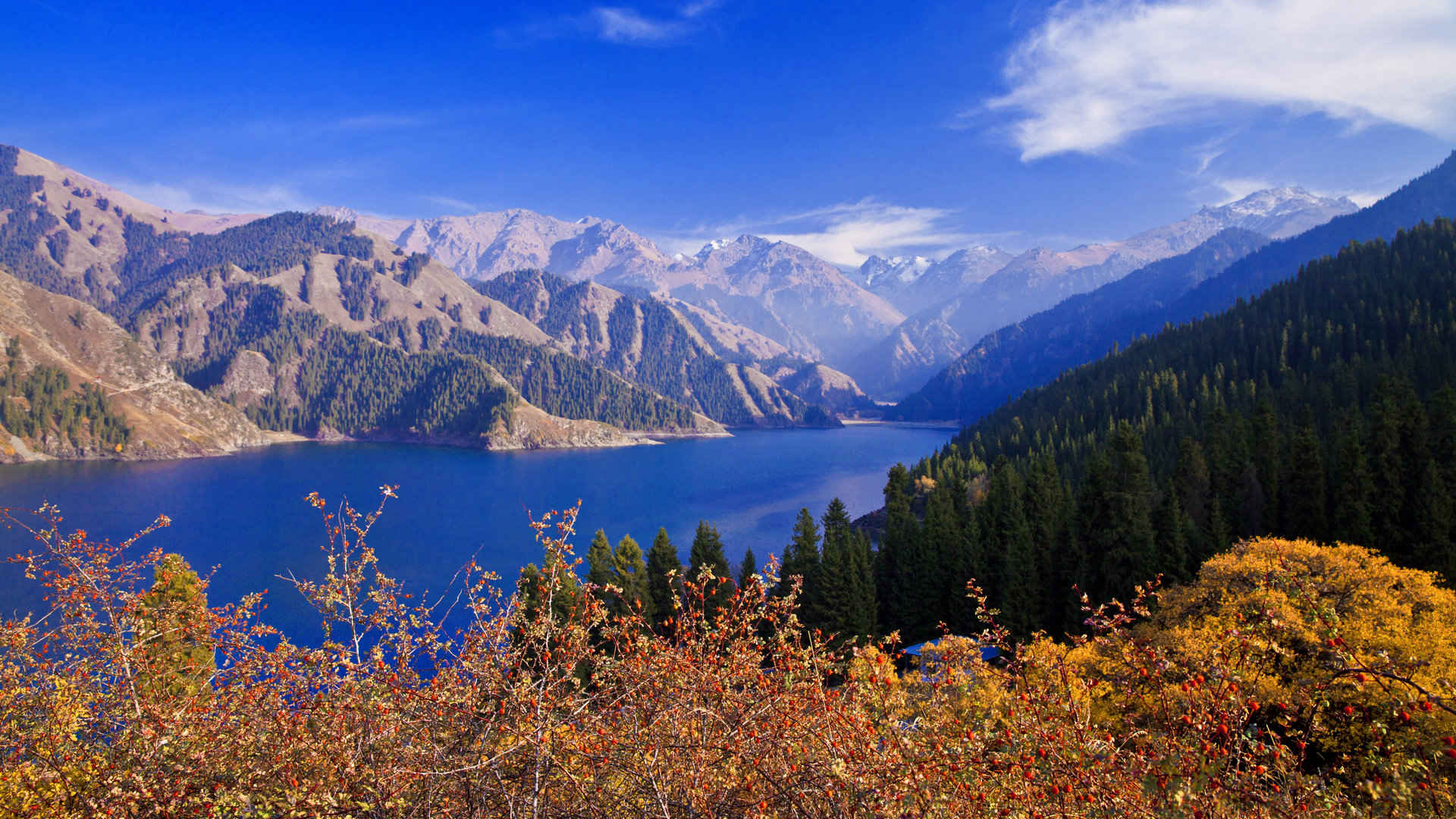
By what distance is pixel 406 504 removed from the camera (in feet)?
408

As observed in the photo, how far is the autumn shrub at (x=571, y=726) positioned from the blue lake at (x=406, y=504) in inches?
2202

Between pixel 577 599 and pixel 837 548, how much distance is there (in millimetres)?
43553

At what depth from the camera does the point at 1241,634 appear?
6773 mm

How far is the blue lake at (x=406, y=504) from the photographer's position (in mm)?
78375

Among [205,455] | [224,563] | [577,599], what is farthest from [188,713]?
[205,455]

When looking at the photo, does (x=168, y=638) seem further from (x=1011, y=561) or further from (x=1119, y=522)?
(x=1119, y=522)

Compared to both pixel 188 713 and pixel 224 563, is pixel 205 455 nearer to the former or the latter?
pixel 224 563

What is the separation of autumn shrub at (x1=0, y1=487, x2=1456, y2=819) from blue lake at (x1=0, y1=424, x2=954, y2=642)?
55.9 meters

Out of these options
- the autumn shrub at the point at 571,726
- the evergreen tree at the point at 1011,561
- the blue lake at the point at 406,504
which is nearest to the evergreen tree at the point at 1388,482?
the evergreen tree at the point at 1011,561

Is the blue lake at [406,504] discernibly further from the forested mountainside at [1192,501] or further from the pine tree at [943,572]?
the forested mountainside at [1192,501]

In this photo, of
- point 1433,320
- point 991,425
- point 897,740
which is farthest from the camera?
point 991,425

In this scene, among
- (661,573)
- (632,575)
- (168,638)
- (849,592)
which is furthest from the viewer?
(661,573)

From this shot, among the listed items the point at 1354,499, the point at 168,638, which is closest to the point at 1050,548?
the point at 1354,499

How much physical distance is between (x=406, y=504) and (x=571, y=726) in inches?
5213
